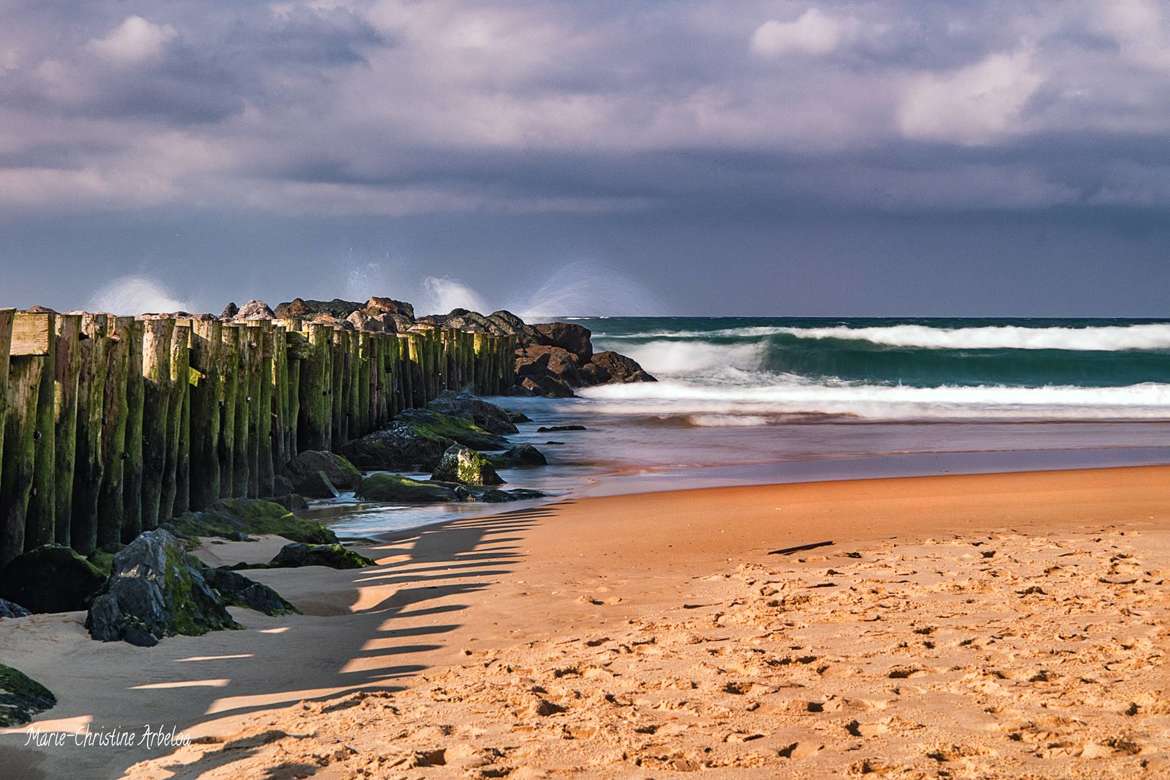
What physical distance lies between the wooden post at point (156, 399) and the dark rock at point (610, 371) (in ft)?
75.6

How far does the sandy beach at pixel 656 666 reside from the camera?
3.52 metres

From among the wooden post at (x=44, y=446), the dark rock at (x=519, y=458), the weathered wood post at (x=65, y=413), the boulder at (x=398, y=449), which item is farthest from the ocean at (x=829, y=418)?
the wooden post at (x=44, y=446)

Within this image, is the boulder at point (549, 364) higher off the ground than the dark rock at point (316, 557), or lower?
higher

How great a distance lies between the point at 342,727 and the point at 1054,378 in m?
41.6

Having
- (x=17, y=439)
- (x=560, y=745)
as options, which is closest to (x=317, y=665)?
(x=560, y=745)

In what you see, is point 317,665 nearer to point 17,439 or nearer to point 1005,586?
point 17,439

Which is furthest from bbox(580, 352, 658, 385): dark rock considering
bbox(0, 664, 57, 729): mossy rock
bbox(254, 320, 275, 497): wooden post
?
bbox(0, 664, 57, 729): mossy rock

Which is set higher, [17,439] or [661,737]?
[17,439]

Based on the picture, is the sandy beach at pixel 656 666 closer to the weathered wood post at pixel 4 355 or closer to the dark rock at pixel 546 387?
the weathered wood post at pixel 4 355

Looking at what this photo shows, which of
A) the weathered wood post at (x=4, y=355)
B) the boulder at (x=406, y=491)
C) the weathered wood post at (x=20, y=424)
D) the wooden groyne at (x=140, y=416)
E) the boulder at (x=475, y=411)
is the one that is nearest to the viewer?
the weathered wood post at (x=4, y=355)

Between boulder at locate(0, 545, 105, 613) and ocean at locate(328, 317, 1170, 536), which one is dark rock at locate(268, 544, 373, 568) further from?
ocean at locate(328, 317, 1170, 536)

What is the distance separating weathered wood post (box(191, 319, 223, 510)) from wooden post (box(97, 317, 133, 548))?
58.4 inches

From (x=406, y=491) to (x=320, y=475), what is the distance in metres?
0.91

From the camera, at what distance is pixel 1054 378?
137 ft
